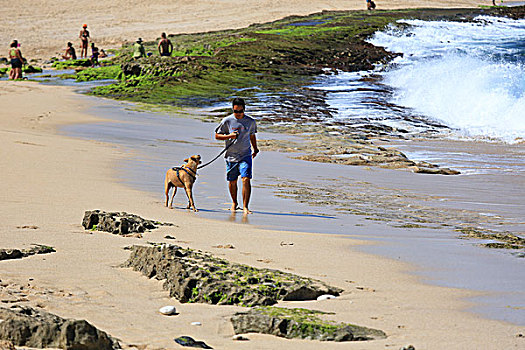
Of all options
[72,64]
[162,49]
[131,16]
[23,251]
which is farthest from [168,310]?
[131,16]

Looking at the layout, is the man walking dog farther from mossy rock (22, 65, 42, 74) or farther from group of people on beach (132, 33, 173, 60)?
mossy rock (22, 65, 42, 74)

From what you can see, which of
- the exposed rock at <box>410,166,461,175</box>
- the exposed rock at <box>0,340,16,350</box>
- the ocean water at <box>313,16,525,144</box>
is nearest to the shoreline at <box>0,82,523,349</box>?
the exposed rock at <box>0,340,16,350</box>

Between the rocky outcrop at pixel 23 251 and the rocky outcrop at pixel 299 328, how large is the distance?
6.54 ft

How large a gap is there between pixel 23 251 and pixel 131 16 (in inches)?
1945

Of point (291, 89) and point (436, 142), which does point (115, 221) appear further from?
point (291, 89)

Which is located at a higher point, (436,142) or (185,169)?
(185,169)

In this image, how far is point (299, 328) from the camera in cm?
379

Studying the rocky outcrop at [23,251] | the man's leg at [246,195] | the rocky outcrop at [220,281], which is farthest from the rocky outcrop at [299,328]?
the man's leg at [246,195]

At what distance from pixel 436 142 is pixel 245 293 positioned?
12.2 meters

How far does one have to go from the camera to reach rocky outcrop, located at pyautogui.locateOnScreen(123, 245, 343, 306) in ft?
14.5

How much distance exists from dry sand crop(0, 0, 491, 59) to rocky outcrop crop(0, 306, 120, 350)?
126 feet

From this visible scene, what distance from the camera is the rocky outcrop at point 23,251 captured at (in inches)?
200

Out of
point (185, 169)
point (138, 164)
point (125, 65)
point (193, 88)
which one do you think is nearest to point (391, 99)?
point (193, 88)

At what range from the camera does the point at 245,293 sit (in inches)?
175
